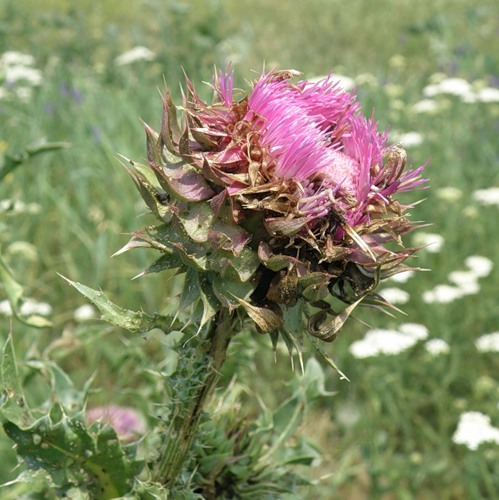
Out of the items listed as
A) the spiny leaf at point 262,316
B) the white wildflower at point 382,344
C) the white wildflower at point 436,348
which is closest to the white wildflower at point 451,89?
the white wildflower at point 436,348

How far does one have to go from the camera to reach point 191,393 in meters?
1.51

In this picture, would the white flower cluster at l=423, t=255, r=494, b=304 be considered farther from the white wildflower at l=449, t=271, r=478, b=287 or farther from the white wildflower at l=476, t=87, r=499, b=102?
the white wildflower at l=476, t=87, r=499, b=102

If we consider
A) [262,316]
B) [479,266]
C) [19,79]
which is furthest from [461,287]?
[19,79]

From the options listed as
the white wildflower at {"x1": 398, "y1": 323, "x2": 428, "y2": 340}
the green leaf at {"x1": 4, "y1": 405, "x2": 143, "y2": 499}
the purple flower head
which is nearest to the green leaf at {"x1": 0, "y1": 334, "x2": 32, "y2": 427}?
the green leaf at {"x1": 4, "y1": 405, "x2": 143, "y2": 499}

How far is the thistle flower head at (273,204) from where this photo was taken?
4.30 ft

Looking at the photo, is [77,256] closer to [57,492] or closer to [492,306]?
[492,306]

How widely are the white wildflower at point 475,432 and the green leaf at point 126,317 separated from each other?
5.69 feet

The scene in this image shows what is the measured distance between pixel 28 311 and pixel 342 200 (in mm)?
2166

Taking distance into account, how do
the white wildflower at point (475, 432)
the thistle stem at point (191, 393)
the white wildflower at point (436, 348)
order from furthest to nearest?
the white wildflower at point (436, 348) → the white wildflower at point (475, 432) → the thistle stem at point (191, 393)

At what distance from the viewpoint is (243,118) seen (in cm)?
139

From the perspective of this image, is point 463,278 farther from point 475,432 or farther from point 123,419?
point 123,419

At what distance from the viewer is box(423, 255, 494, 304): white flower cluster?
12.4 ft

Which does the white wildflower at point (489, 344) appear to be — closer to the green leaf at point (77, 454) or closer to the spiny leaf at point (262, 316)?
the green leaf at point (77, 454)

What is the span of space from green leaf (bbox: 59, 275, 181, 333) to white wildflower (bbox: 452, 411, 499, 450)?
173cm
